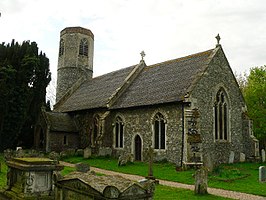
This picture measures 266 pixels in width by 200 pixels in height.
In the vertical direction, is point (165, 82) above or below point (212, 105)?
above

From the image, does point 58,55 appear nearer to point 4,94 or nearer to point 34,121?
point 34,121

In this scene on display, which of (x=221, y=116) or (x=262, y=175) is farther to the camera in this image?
(x=221, y=116)

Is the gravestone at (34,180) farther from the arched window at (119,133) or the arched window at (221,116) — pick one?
the arched window at (119,133)

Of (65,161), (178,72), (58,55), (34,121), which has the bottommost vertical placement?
(65,161)

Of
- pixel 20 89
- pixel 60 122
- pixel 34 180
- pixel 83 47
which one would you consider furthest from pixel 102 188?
pixel 83 47

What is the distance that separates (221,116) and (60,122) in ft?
48.4

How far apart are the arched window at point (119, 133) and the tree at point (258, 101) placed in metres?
13.3

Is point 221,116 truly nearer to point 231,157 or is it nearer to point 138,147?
point 231,157

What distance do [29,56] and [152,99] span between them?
1300 centimetres

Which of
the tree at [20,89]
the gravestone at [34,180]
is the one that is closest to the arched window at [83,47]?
the tree at [20,89]

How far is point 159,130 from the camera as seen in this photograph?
2133 cm

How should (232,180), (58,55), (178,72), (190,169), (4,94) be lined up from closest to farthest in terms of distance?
(232,180) → (190,169) → (178,72) → (4,94) → (58,55)

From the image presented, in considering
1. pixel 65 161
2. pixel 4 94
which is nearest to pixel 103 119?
pixel 65 161

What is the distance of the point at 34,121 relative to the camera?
1199 inches
